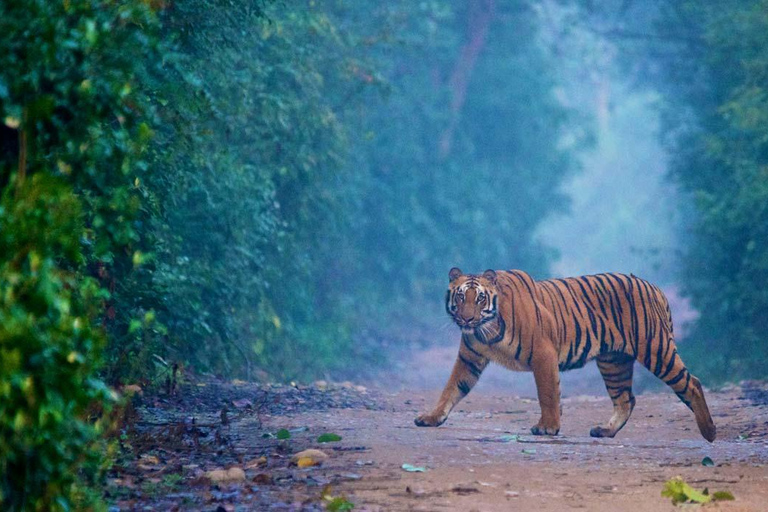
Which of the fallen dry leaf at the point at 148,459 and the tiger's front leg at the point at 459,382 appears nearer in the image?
the fallen dry leaf at the point at 148,459

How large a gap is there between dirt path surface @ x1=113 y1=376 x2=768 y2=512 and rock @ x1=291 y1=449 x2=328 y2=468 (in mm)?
69

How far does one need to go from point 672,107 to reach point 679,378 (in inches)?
586

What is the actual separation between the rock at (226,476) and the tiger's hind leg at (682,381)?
3911 mm

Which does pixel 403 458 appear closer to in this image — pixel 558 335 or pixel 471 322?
pixel 471 322

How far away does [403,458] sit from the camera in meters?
6.20

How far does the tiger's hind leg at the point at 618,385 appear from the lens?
28.1 ft

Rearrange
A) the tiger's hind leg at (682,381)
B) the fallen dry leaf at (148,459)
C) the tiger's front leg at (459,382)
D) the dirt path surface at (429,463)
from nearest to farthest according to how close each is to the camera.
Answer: the dirt path surface at (429,463), the fallen dry leaf at (148,459), the tiger's hind leg at (682,381), the tiger's front leg at (459,382)

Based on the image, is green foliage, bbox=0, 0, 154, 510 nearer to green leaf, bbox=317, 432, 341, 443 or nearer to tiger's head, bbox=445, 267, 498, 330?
green leaf, bbox=317, 432, 341, 443

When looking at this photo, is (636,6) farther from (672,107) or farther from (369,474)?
(369,474)

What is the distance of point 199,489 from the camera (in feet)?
17.6

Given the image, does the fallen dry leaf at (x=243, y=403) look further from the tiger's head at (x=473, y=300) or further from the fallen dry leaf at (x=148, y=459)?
the fallen dry leaf at (x=148, y=459)

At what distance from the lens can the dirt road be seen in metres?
5.26

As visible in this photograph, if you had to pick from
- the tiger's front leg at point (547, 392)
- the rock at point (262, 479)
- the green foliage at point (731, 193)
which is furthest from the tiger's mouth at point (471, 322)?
the green foliage at point (731, 193)

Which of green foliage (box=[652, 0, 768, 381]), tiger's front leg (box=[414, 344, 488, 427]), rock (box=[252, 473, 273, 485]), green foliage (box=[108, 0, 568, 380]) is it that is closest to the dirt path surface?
rock (box=[252, 473, 273, 485])
